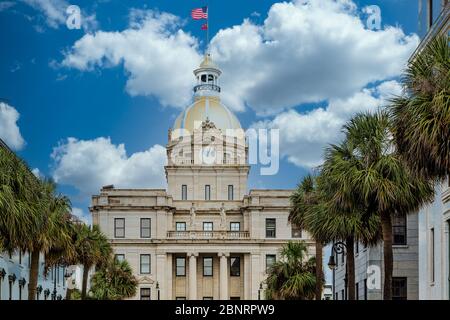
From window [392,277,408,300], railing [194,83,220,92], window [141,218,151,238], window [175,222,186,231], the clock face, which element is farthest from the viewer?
railing [194,83,220,92]

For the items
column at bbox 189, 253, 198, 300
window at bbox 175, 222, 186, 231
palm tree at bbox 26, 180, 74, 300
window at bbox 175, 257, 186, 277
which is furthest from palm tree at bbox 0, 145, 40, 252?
window at bbox 175, 222, 186, 231

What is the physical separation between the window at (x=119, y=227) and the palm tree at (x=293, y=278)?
4077 centimetres

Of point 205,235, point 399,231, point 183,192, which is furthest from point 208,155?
point 399,231

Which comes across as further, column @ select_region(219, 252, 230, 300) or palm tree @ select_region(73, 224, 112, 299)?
column @ select_region(219, 252, 230, 300)

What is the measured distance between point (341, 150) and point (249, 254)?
60.0 m

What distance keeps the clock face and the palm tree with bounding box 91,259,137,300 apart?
3328 cm

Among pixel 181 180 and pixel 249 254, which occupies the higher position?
pixel 181 180

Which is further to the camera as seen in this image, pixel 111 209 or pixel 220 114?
pixel 220 114

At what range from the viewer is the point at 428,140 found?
18781 millimetres

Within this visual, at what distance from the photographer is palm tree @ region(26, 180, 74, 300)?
35.7 metres

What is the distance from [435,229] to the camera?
32469mm

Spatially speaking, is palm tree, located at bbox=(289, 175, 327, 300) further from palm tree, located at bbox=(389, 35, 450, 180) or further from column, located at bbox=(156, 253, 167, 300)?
column, located at bbox=(156, 253, 167, 300)

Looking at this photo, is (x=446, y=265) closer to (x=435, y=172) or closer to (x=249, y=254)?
(x=435, y=172)
